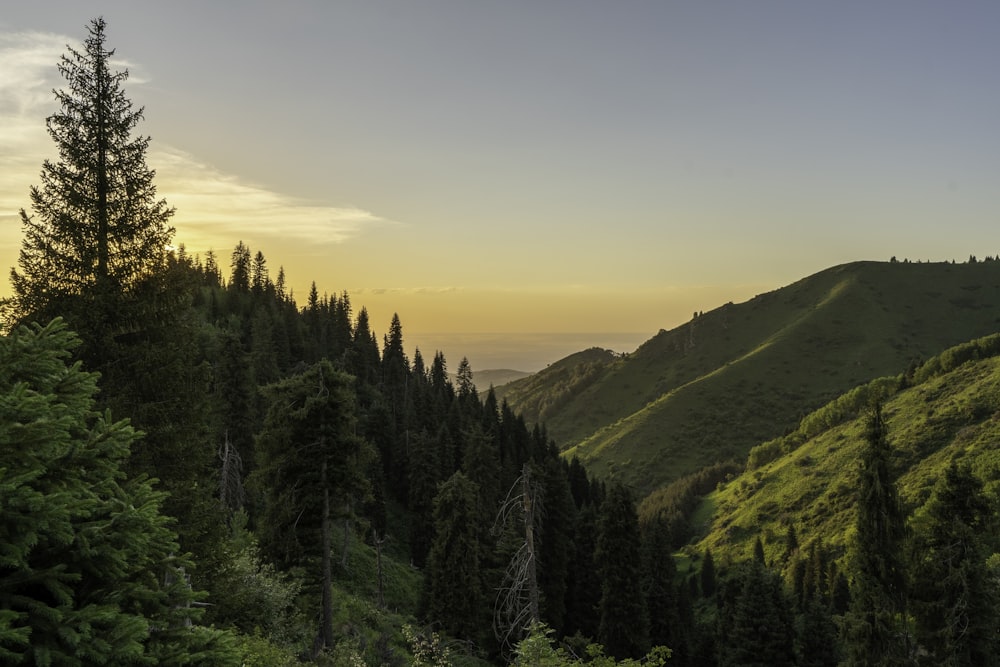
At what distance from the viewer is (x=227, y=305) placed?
94125 millimetres

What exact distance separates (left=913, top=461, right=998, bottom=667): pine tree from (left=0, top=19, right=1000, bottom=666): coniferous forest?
0.12m

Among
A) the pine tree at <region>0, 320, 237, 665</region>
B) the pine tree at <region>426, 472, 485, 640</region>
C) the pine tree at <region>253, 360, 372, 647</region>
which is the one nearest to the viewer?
the pine tree at <region>0, 320, 237, 665</region>

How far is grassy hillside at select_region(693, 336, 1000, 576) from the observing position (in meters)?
88.2

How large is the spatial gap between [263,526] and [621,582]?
30.6 meters

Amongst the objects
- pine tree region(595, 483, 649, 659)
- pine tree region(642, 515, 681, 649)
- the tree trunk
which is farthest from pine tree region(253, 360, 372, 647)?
pine tree region(642, 515, 681, 649)

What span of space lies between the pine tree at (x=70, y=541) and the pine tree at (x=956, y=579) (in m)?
31.6

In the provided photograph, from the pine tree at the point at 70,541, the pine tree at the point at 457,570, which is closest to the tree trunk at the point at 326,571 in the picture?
the pine tree at the point at 70,541

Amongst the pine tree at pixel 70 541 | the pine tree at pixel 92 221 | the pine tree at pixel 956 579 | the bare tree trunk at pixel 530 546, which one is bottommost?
the pine tree at pixel 956 579

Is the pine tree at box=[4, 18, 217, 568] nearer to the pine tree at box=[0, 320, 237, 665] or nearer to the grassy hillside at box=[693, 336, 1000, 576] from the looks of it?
the pine tree at box=[0, 320, 237, 665]

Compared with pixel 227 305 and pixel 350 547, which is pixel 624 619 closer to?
pixel 350 547

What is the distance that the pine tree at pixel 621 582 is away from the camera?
42.6 metres

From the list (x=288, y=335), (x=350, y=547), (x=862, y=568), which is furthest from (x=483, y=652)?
(x=288, y=335)

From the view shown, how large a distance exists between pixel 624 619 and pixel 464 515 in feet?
52.4

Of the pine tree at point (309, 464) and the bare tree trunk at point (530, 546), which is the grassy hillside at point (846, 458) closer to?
the bare tree trunk at point (530, 546)
